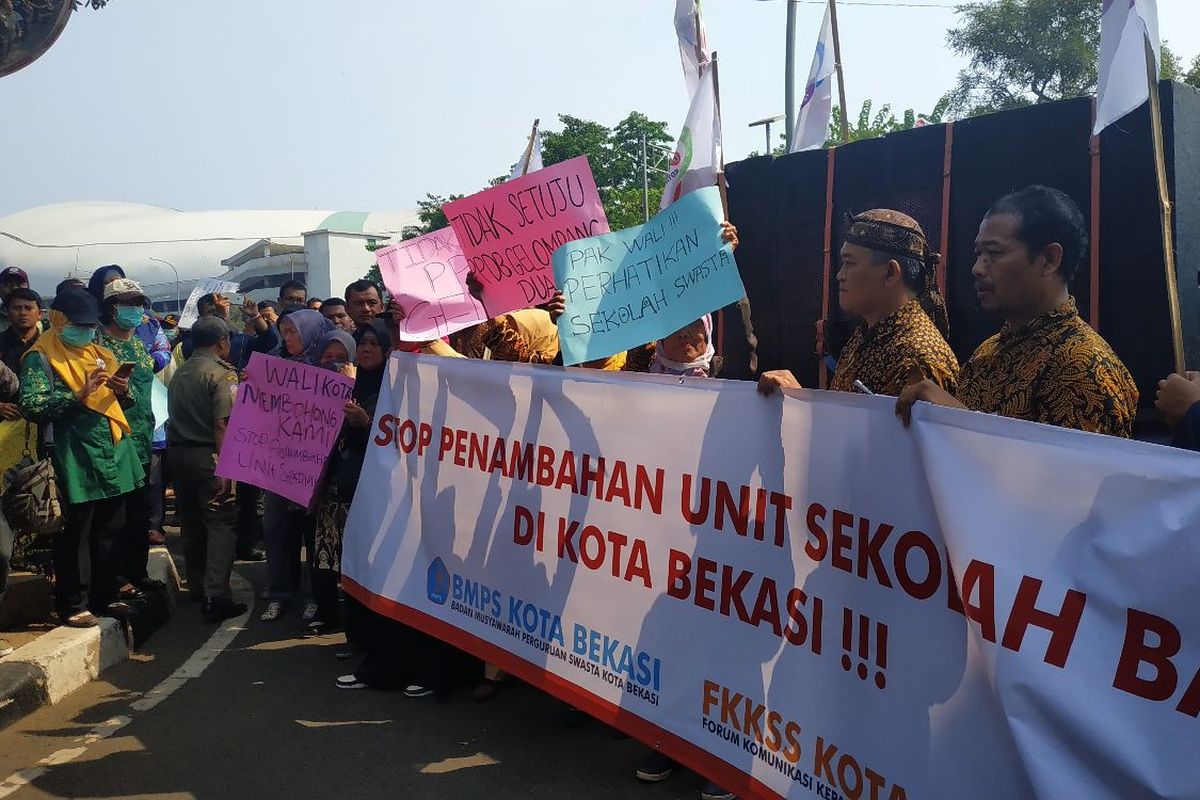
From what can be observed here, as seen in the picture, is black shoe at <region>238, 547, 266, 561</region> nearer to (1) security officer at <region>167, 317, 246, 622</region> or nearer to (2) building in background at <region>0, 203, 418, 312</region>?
(1) security officer at <region>167, 317, 246, 622</region>

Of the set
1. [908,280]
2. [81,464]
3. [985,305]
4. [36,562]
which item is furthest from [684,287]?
[36,562]

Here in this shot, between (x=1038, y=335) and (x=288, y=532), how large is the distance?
16.6 feet

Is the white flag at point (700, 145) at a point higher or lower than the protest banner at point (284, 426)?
higher

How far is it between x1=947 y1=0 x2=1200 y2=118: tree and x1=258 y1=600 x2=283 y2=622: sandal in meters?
28.8

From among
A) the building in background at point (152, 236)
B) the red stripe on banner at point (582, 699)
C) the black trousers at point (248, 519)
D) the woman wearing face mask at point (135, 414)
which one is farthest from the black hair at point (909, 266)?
the building in background at point (152, 236)

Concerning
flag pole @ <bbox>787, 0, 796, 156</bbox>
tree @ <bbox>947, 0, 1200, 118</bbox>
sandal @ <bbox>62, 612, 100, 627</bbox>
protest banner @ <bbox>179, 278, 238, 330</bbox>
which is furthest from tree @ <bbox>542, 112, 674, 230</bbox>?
sandal @ <bbox>62, 612, 100, 627</bbox>

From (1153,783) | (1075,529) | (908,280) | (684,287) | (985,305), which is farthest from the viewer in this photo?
(684,287)

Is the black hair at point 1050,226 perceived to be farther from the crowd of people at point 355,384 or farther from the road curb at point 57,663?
the road curb at point 57,663

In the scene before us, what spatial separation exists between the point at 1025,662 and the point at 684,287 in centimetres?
193

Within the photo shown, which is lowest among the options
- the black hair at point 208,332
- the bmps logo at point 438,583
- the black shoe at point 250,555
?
the black shoe at point 250,555

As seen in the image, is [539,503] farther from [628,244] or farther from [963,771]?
[963,771]

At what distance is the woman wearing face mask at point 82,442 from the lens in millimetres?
5777

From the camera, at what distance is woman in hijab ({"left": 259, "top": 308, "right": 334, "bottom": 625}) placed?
661 cm

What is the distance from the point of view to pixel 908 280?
129 inches
